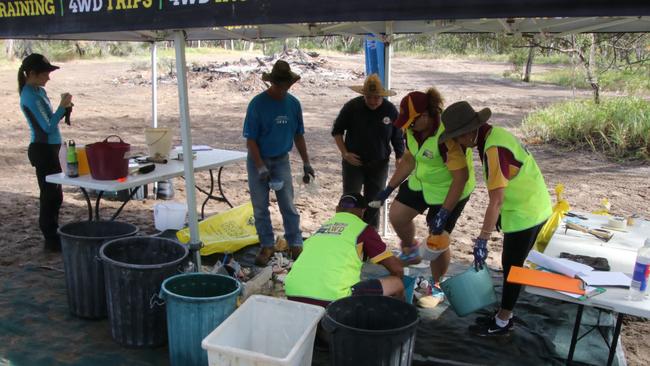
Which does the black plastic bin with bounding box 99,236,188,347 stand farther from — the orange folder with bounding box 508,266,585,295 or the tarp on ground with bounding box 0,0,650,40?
the orange folder with bounding box 508,266,585,295

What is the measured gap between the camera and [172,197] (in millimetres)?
7043

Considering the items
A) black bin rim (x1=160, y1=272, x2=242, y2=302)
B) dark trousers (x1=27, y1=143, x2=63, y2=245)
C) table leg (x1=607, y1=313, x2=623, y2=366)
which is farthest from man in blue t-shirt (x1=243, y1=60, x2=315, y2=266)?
table leg (x1=607, y1=313, x2=623, y2=366)

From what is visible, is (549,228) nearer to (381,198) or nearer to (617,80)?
(381,198)

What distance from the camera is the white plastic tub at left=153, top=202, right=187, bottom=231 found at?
17.8 feet

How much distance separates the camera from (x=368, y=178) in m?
4.95

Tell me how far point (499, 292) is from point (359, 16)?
274 cm

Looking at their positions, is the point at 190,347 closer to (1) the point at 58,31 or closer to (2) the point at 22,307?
(2) the point at 22,307

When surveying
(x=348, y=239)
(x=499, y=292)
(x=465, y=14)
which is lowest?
(x=499, y=292)

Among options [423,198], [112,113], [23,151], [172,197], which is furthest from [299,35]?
[112,113]

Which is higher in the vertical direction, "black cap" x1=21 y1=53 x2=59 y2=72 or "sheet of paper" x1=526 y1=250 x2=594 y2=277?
"black cap" x1=21 y1=53 x2=59 y2=72

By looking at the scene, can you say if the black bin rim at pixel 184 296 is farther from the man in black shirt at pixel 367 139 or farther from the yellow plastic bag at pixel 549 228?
the yellow plastic bag at pixel 549 228

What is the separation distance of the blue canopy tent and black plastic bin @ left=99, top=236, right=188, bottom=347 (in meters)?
0.59

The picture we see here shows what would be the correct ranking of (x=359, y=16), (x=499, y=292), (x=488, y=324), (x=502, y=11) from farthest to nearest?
(x=499, y=292) < (x=488, y=324) < (x=359, y=16) < (x=502, y=11)

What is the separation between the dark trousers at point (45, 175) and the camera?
4734 mm
